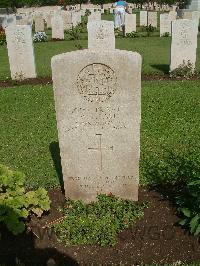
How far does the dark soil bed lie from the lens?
4.02 meters

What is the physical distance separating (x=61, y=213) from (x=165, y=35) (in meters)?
19.1

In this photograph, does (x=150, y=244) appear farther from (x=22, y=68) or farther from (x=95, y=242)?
(x=22, y=68)

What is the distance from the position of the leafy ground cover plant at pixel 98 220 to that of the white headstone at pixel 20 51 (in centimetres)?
→ 817

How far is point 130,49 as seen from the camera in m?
17.9

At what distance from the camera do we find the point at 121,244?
166 inches

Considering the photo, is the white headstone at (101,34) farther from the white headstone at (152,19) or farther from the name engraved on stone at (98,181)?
the white headstone at (152,19)

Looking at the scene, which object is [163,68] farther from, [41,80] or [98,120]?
[98,120]

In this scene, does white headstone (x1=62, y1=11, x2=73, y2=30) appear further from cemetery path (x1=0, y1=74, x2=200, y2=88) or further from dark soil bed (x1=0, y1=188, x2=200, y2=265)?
dark soil bed (x1=0, y1=188, x2=200, y2=265)

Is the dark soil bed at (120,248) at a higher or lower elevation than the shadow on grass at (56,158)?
lower

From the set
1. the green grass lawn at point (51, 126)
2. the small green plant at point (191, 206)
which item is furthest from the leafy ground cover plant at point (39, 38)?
the small green plant at point (191, 206)

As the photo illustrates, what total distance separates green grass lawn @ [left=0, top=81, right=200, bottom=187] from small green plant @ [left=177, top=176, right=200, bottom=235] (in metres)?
1.01

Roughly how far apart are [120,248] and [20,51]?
9228 millimetres

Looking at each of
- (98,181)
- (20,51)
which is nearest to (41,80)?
(20,51)

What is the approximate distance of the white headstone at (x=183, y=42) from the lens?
1130 centimetres
